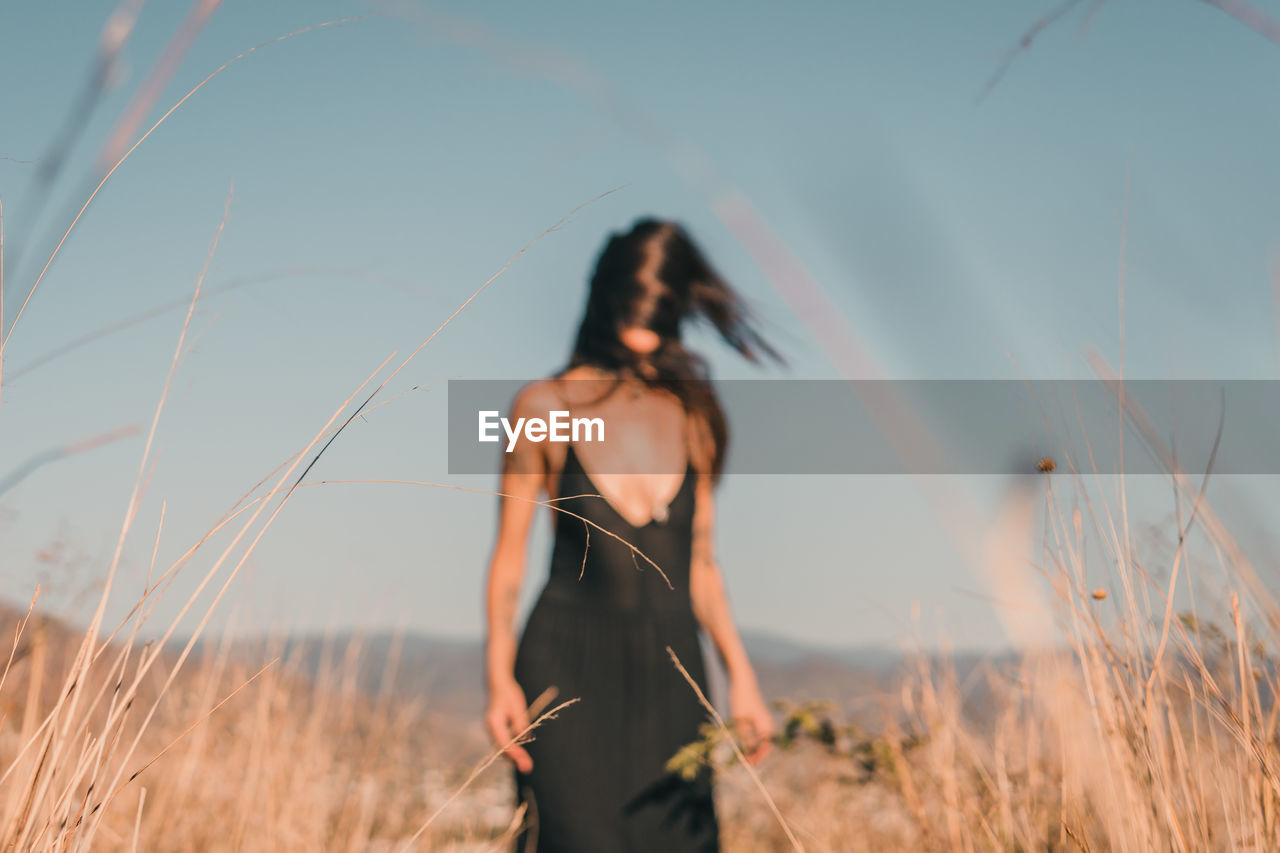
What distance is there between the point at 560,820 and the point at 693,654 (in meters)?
0.53

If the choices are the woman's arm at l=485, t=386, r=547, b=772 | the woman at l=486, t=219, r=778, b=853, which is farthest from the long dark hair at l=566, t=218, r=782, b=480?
the woman's arm at l=485, t=386, r=547, b=772

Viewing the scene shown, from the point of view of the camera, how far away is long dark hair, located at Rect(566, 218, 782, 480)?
2443 mm

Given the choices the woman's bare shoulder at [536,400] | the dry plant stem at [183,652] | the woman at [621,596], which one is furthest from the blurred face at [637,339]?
the dry plant stem at [183,652]

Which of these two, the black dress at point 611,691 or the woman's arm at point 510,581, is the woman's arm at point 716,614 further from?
the woman's arm at point 510,581

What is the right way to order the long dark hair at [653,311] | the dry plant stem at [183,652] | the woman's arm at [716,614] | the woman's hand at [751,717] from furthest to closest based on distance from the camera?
the long dark hair at [653,311] < the woman's arm at [716,614] < the woman's hand at [751,717] < the dry plant stem at [183,652]

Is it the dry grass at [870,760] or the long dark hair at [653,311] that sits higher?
the long dark hair at [653,311]

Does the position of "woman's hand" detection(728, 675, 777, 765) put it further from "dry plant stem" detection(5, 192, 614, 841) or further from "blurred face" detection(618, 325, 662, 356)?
"dry plant stem" detection(5, 192, 614, 841)

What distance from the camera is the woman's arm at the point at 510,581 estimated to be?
196cm

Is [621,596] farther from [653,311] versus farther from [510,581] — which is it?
[653,311]

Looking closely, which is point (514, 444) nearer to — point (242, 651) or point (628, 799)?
Result: point (628, 799)

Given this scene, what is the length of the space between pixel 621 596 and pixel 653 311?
906 mm

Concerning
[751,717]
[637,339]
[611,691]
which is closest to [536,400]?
[637,339]

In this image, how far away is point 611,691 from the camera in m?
2.06

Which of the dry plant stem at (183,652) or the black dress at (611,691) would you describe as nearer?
the dry plant stem at (183,652)
